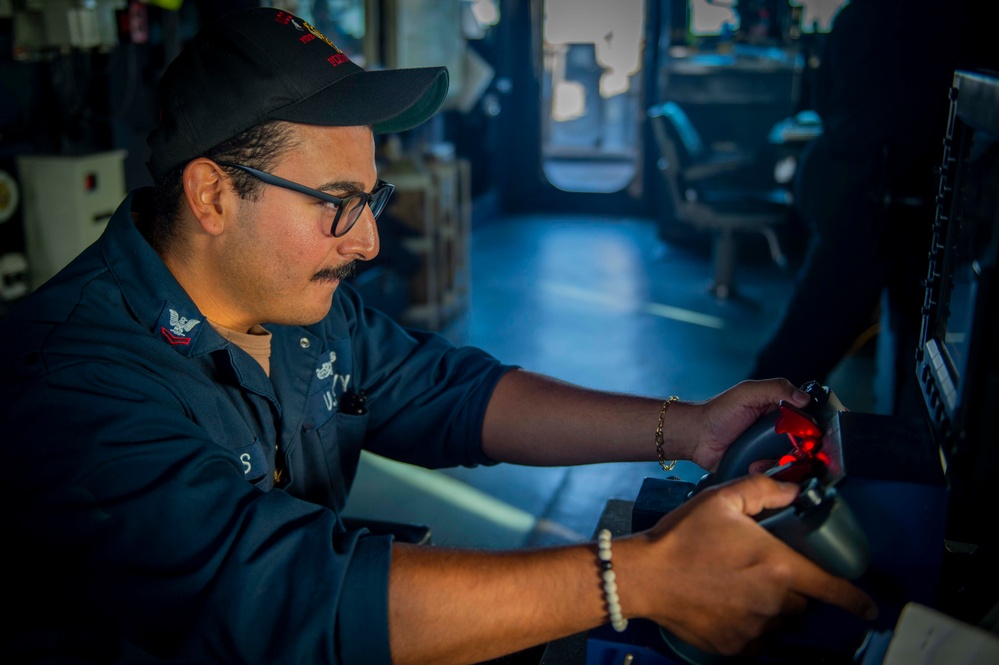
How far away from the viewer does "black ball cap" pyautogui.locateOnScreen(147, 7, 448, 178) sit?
1176 millimetres

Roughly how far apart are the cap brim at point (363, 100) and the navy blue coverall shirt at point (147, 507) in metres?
0.28

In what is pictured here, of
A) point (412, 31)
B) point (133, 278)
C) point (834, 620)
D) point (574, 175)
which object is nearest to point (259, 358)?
point (133, 278)

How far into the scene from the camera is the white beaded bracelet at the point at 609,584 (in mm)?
902

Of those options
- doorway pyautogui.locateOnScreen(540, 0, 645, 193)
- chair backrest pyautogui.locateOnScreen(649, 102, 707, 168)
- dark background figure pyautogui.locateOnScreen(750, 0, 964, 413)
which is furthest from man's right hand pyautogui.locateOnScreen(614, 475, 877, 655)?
doorway pyautogui.locateOnScreen(540, 0, 645, 193)

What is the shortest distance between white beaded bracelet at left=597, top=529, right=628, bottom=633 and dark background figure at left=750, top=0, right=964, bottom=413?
1.84 meters

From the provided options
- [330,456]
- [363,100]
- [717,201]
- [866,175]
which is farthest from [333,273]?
[717,201]

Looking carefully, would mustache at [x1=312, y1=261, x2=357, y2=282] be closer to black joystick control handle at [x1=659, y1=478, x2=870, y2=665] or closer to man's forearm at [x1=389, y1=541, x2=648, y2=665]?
man's forearm at [x1=389, y1=541, x2=648, y2=665]

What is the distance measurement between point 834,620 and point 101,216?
3204 millimetres

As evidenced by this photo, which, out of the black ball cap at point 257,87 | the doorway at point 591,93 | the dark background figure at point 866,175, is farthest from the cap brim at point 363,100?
the doorway at point 591,93

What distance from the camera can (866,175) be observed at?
296 cm

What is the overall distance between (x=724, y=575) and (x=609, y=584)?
0.36 feet

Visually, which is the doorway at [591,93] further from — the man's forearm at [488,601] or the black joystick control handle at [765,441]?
the man's forearm at [488,601]

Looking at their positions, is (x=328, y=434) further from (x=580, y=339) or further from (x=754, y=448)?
(x=580, y=339)

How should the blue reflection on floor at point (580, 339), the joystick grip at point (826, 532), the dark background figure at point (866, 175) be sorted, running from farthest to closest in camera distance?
1. the blue reflection on floor at point (580, 339)
2. the dark background figure at point (866, 175)
3. the joystick grip at point (826, 532)
